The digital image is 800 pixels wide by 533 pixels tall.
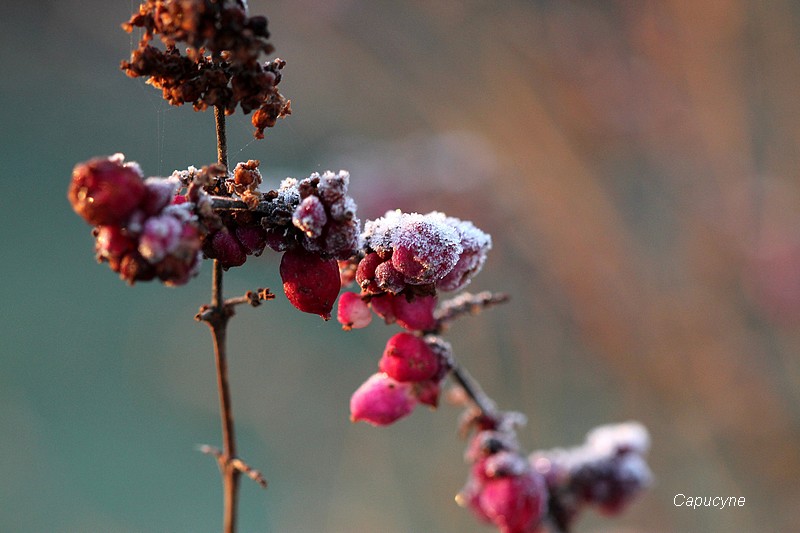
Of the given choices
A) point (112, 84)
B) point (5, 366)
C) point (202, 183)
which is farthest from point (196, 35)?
point (112, 84)

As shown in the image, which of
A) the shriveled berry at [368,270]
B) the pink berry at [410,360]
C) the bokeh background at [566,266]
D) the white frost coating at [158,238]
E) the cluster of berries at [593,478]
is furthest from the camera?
the bokeh background at [566,266]

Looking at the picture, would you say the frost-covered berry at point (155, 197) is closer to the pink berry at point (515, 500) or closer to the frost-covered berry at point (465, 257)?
the frost-covered berry at point (465, 257)

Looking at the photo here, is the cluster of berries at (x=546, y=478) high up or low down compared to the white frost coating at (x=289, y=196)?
down

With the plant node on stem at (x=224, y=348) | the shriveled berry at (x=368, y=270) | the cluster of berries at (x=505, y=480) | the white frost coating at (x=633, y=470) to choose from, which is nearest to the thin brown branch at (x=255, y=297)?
the plant node on stem at (x=224, y=348)

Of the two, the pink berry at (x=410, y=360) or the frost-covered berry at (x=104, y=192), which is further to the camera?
the pink berry at (x=410, y=360)

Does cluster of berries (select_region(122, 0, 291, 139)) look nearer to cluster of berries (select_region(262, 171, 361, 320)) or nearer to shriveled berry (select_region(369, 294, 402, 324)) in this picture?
cluster of berries (select_region(262, 171, 361, 320))

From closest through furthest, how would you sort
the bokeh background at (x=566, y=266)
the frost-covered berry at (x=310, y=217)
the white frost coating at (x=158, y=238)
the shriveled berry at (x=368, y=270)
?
1. the white frost coating at (x=158, y=238)
2. the frost-covered berry at (x=310, y=217)
3. the shriveled berry at (x=368, y=270)
4. the bokeh background at (x=566, y=266)

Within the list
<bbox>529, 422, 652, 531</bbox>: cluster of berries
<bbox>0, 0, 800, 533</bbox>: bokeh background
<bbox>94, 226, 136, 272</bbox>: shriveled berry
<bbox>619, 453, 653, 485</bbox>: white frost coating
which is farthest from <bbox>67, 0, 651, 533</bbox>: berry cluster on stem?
<bbox>0, 0, 800, 533</bbox>: bokeh background
